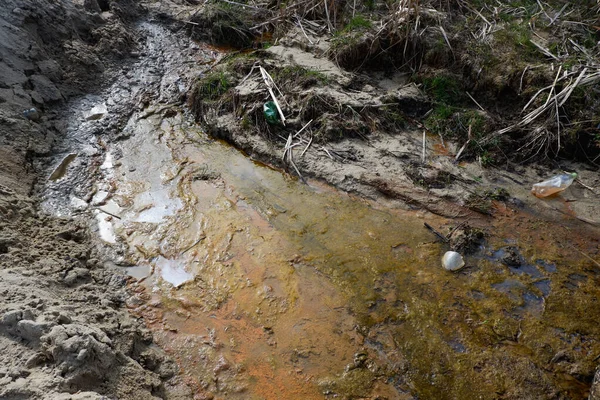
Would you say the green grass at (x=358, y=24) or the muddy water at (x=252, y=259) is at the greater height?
the green grass at (x=358, y=24)

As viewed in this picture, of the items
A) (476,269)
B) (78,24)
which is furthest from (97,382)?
(78,24)

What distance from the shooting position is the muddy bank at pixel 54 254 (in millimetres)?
2066

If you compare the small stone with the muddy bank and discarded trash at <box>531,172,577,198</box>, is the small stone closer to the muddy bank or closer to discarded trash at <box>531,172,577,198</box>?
the muddy bank

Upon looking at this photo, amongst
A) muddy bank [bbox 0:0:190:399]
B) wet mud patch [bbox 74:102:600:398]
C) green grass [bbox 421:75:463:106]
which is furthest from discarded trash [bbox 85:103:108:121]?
green grass [bbox 421:75:463:106]

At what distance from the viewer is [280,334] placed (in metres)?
2.92

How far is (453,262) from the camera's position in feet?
10.9

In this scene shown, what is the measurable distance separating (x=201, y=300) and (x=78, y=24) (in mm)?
5142

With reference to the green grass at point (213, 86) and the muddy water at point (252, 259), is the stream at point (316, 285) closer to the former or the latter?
the muddy water at point (252, 259)

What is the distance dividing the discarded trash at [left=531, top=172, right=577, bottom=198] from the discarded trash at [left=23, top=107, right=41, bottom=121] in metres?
5.44

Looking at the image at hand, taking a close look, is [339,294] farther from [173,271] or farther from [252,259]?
[173,271]

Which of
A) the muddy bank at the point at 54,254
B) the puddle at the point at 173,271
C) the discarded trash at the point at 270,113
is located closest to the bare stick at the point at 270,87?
the discarded trash at the point at 270,113

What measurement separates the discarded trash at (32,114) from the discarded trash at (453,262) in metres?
4.61

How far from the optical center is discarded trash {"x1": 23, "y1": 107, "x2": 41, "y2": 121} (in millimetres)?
4414

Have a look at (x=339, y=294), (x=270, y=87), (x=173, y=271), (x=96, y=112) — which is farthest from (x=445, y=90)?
(x=96, y=112)
